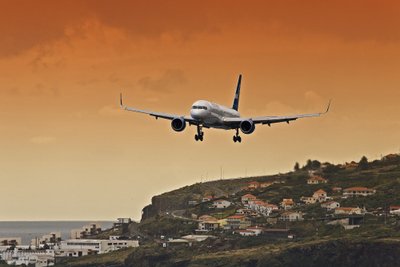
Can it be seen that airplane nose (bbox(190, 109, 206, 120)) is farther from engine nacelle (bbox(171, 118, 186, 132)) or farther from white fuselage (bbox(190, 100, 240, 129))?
engine nacelle (bbox(171, 118, 186, 132))

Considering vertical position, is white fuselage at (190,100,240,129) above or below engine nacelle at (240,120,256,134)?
above

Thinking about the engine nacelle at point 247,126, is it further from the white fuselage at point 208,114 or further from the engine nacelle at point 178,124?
the engine nacelle at point 178,124

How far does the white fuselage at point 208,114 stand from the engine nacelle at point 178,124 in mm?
1841

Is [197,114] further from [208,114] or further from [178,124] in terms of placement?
[178,124]

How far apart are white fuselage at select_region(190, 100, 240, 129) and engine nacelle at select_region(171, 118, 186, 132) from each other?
6.04 ft

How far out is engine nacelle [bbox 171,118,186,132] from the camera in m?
172

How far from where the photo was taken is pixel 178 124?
566 feet

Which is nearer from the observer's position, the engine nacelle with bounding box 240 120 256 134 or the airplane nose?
the airplane nose

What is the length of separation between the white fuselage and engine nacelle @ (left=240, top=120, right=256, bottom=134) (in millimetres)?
3876

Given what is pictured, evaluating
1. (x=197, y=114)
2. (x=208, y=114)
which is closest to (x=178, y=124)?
(x=197, y=114)

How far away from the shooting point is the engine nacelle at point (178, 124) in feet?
565

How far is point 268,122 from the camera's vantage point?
183500mm

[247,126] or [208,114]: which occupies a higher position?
[208,114]

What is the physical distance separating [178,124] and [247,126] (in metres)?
11.2
